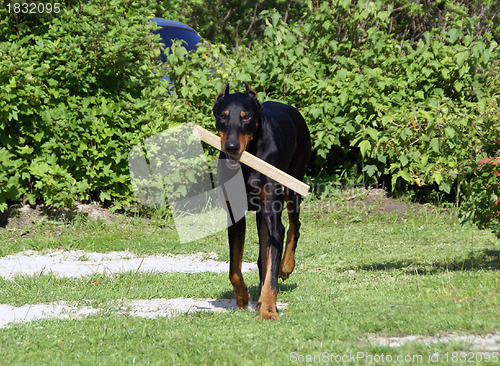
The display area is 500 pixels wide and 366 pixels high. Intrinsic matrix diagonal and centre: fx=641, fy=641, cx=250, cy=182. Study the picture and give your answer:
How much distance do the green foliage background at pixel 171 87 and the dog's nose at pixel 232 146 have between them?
304 cm

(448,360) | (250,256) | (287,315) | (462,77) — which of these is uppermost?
(462,77)

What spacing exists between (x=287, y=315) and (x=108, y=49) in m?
5.01

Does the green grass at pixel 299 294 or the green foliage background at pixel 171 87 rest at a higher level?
the green foliage background at pixel 171 87

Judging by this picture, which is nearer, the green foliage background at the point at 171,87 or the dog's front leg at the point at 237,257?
the dog's front leg at the point at 237,257

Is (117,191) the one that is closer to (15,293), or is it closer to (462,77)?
(15,293)

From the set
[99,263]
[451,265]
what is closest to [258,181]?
[451,265]

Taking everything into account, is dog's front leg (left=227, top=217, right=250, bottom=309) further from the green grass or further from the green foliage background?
the green foliage background

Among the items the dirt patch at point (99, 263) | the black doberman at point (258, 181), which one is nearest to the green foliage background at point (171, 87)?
the dirt patch at point (99, 263)

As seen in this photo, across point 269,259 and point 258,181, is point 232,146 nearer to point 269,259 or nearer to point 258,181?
point 258,181

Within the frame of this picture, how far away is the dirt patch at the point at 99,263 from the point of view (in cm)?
700

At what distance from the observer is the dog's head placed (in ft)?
16.0

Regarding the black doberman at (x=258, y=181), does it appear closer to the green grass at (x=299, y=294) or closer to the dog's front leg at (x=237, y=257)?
the dog's front leg at (x=237, y=257)

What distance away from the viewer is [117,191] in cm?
914

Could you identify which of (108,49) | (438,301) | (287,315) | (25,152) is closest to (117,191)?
(25,152)
